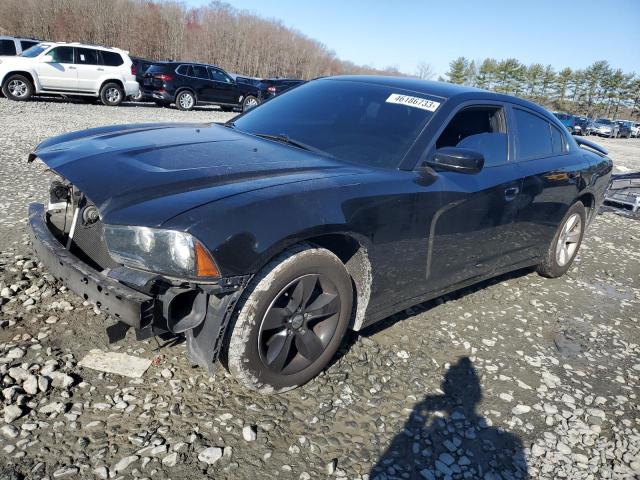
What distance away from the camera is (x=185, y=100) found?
17484 millimetres

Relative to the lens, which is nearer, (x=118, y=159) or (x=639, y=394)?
(x=118, y=159)

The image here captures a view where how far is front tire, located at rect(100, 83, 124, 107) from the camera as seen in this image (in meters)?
15.7

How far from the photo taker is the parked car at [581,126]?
3256 cm

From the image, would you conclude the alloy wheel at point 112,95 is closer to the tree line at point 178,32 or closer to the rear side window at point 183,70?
the rear side window at point 183,70

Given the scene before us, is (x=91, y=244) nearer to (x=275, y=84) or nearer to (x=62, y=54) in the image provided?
(x=62, y=54)

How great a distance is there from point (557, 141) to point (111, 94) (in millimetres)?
15129

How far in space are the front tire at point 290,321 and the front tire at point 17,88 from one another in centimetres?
1533

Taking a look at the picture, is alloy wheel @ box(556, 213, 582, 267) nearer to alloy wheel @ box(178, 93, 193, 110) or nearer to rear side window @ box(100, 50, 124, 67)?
rear side window @ box(100, 50, 124, 67)

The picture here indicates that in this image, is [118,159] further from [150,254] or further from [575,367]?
[575,367]

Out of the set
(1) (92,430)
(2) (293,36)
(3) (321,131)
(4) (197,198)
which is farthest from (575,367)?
(2) (293,36)

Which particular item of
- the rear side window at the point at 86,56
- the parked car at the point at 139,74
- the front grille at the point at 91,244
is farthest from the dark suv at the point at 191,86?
the front grille at the point at 91,244

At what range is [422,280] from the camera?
3004 millimetres

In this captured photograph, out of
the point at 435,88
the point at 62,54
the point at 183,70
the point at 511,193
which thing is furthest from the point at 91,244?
the point at 183,70

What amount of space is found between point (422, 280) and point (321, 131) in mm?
1138
